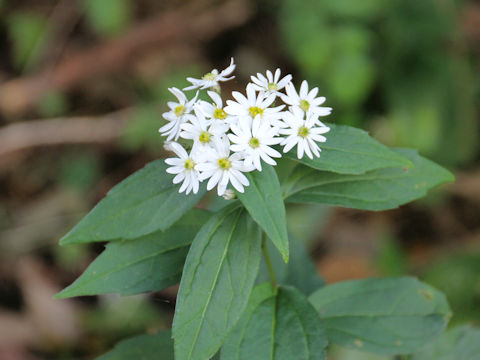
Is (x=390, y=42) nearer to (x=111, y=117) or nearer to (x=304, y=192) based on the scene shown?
(x=111, y=117)

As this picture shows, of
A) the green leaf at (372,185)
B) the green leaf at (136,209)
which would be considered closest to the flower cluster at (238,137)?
the green leaf at (136,209)

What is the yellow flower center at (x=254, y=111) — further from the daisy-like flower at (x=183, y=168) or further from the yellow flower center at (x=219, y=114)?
the daisy-like flower at (x=183, y=168)

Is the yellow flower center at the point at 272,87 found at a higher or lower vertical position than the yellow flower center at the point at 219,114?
higher

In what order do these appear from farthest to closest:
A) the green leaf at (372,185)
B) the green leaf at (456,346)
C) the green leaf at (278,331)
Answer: the green leaf at (456,346) < the green leaf at (372,185) < the green leaf at (278,331)

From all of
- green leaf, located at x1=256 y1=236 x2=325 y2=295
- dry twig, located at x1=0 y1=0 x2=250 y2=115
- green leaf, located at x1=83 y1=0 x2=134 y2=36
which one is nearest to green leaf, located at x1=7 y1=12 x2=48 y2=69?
dry twig, located at x1=0 y1=0 x2=250 y2=115

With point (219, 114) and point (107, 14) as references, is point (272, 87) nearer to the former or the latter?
point (219, 114)

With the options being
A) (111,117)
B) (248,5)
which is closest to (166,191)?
(111,117)
